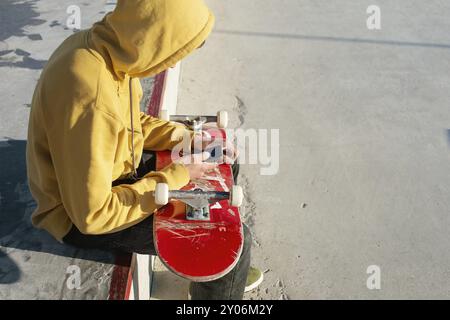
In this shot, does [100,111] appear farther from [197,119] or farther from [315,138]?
[315,138]

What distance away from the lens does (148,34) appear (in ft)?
5.09

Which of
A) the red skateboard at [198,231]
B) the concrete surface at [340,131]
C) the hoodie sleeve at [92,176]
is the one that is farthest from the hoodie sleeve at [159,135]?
the concrete surface at [340,131]

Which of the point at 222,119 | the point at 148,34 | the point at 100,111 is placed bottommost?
the point at 222,119

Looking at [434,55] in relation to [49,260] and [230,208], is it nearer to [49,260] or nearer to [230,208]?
[230,208]

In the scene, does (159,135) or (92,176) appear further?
(159,135)

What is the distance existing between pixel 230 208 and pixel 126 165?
489 mm

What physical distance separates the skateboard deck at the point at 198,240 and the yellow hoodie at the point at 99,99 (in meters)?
0.18

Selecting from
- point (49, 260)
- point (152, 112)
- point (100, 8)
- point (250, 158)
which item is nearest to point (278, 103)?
point (250, 158)

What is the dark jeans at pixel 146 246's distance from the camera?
190cm

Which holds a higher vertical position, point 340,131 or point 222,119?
point 222,119

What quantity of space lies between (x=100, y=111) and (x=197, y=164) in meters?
0.69

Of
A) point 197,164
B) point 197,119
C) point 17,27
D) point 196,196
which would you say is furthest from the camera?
point 17,27

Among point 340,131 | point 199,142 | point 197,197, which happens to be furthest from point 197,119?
point 340,131

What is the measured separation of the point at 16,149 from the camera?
2607mm
